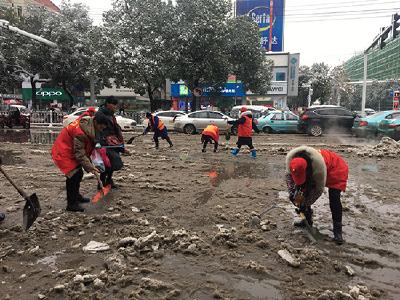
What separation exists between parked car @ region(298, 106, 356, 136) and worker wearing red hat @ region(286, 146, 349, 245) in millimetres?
15368

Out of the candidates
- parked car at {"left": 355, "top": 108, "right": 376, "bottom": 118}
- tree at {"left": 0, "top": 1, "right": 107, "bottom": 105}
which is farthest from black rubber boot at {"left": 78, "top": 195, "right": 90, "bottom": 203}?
tree at {"left": 0, "top": 1, "right": 107, "bottom": 105}

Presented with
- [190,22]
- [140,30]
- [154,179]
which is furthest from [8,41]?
[154,179]

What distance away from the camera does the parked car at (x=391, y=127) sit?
15195 millimetres

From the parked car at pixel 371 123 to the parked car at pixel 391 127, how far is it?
0.69 ft

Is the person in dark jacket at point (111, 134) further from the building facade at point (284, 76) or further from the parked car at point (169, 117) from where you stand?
the building facade at point (284, 76)

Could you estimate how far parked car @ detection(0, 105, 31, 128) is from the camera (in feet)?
76.1

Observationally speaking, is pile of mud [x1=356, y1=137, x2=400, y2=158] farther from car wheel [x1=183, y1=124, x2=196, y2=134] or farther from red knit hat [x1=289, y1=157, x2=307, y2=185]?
car wheel [x1=183, y1=124, x2=196, y2=134]

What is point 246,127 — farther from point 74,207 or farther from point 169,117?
point 169,117

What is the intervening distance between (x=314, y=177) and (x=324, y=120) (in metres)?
16.2

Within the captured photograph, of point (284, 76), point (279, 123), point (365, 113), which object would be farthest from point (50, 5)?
point (279, 123)

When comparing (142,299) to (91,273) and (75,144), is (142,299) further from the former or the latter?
(75,144)

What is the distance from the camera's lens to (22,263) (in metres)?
4.03

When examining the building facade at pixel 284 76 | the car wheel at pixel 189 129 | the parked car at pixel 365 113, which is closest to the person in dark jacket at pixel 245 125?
the car wheel at pixel 189 129

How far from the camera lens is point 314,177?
434 centimetres
